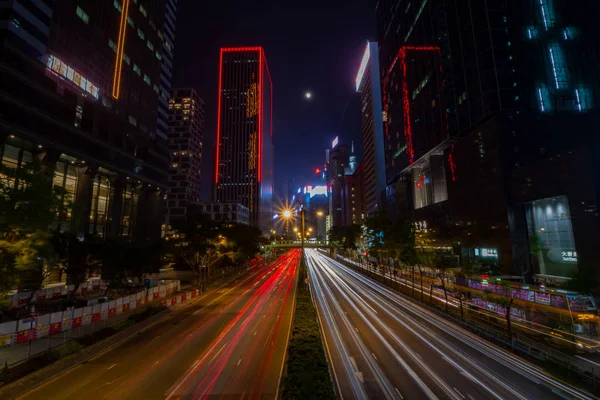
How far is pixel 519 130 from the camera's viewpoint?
167 ft

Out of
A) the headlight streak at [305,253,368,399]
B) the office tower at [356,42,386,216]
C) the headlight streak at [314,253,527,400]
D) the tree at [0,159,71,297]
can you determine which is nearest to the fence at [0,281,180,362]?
the tree at [0,159,71,297]

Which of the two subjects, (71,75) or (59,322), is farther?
(71,75)

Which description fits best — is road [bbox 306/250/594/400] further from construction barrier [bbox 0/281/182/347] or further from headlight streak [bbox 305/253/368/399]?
construction barrier [bbox 0/281/182/347]

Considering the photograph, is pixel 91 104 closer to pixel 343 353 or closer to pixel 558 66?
pixel 343 353

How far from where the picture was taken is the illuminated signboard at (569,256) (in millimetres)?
40809

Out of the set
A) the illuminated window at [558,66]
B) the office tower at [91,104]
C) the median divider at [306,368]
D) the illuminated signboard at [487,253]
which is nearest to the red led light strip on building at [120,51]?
the office tower at [91,104]

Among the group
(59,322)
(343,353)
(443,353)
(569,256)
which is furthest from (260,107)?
(443,353)

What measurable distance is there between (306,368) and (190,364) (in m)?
7.37

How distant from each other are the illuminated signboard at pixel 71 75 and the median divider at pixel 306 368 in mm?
52131

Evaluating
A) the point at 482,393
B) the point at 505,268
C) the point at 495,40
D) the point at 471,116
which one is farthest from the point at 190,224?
the point at 495,40

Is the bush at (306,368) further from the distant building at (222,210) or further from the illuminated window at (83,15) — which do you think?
the distant building at (222,210)

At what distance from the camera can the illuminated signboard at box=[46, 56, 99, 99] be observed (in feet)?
142

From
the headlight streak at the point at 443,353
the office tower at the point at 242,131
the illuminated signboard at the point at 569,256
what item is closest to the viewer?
the headlight streak at the point at 443,353

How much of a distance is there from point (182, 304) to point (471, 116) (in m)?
62.1
